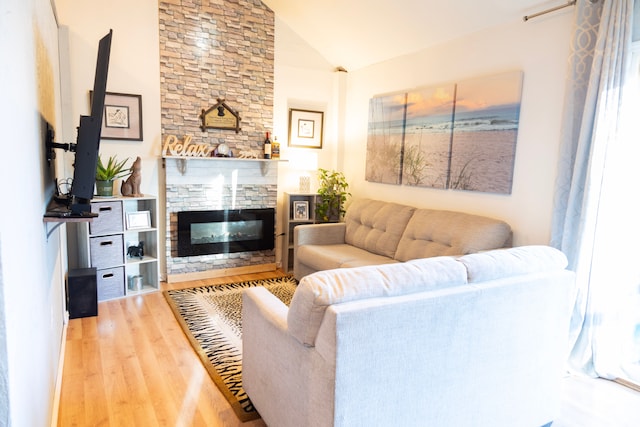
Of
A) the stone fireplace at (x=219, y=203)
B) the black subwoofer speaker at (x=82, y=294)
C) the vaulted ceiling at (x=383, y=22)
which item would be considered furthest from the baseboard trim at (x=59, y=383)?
the vaulted ceiling at (x=383, y=22)

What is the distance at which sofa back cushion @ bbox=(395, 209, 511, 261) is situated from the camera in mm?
3104

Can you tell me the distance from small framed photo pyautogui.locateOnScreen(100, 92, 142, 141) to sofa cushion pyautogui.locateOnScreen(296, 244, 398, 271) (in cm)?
203

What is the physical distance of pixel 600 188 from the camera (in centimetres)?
254

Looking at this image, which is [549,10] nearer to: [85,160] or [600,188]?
[600,188]

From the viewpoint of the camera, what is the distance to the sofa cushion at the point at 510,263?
5.87 feet

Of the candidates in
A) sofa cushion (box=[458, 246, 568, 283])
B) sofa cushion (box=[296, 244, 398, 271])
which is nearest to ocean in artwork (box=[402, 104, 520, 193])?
sofa cushion (box=[296, 244, 398, 271])

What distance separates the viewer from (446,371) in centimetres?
167

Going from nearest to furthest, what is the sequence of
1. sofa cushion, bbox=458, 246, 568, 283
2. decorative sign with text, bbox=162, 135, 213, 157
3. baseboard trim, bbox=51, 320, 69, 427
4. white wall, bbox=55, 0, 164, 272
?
sofa cushion, bbox=458, 246, 568, 283 < baseboard trim, bbox=51, 320, 69, 427 < white wall, bbox=55, 0, 164, 272 < decorative sign with text, bbox=162, 135, 213, 157

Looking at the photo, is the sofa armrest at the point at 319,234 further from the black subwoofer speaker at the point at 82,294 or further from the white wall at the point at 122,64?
the black subwoofer speaker at the point at 82,294

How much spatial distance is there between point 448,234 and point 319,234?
1.44 meters

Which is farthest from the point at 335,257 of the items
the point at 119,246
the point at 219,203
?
the point at 119,246

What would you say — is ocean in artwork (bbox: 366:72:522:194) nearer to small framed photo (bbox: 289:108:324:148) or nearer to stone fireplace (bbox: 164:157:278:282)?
small framed photo (bbox: 289:108:324:148)

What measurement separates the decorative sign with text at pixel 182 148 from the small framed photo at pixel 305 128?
1.12 meters

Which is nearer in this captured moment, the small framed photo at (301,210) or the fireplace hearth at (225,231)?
the fireplace hearth at (225,231)
